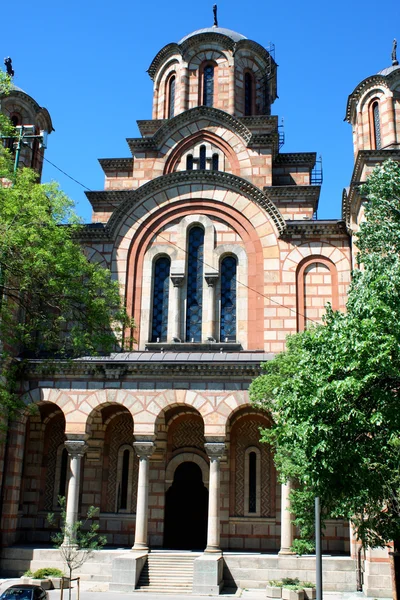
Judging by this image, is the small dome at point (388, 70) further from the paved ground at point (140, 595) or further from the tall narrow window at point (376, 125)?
the paved ground at point (140, 595)

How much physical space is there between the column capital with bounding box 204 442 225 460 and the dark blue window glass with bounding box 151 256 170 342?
200 inches

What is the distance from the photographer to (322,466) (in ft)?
38.2

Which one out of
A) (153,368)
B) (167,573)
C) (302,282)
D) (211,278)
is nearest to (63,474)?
(153,368)

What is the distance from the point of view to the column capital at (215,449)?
22.0m

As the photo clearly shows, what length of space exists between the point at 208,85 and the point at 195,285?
1094 cm

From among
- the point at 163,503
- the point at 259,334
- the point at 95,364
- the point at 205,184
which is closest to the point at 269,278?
the point at 259,334

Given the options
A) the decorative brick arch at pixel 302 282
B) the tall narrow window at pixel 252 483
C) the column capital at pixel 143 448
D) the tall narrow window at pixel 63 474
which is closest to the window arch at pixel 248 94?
the decorative brick arch at pixel 302 282

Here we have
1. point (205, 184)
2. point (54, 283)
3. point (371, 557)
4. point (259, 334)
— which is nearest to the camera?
point (54, 283)

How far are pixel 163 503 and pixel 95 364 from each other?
571 centimetres

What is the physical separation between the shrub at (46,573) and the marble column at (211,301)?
30.9ft

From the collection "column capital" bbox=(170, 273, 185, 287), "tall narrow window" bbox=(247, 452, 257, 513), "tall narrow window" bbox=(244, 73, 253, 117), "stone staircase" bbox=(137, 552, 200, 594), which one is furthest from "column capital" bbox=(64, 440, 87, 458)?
"tall narrow window" bbox=(244, 73, 253, 117)

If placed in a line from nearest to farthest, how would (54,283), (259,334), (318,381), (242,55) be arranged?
(318,381)
(54,283)
(259,334)
(242,55)

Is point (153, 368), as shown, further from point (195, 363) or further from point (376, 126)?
point (376, 126)

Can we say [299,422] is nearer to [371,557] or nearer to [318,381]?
[318,381]
